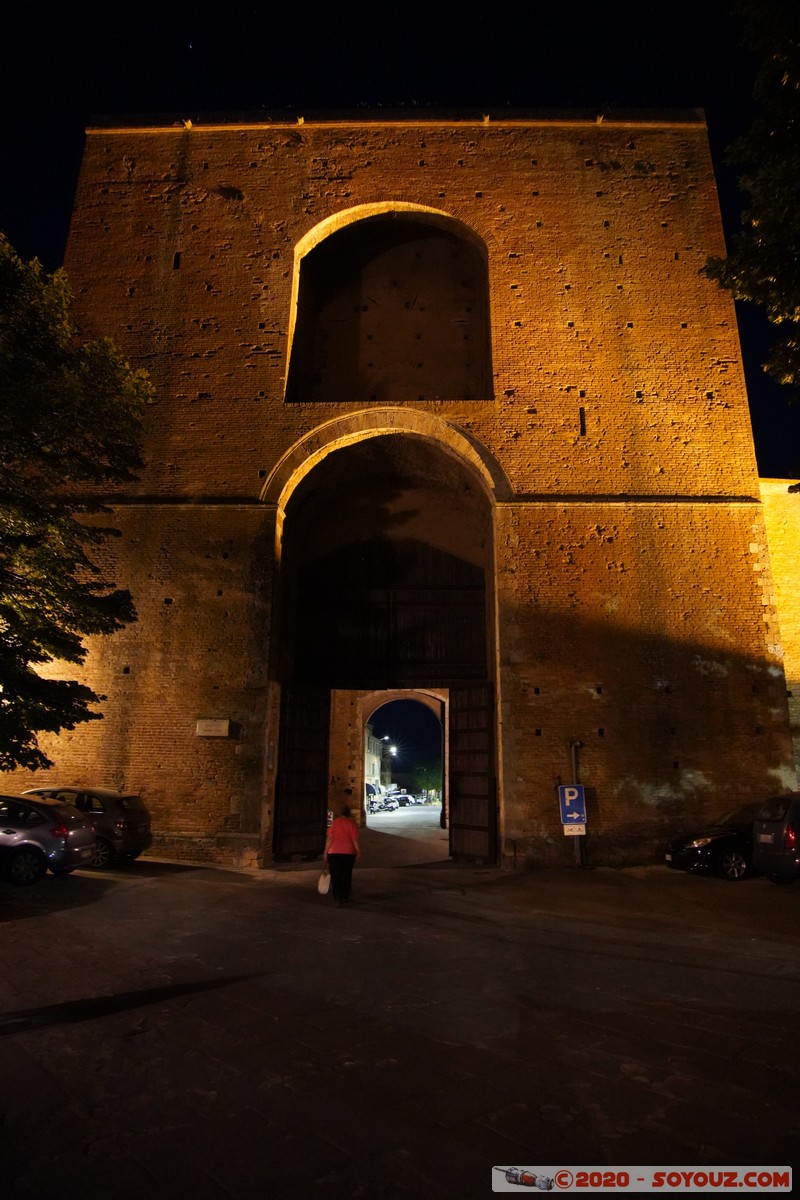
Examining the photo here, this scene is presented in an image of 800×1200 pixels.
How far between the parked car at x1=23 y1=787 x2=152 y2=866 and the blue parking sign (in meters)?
6.40

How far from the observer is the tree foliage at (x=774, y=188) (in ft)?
21.6

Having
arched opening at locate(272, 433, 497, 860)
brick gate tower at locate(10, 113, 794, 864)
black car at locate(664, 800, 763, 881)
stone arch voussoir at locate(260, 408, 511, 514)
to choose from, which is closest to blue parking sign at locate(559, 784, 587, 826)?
brick gate tower at locate(10, 113, 794, 864)

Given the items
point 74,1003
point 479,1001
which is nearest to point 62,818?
point 74,1003

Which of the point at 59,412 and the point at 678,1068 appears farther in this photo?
the point at 59,412

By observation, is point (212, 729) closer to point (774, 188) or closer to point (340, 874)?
point (340, 874)

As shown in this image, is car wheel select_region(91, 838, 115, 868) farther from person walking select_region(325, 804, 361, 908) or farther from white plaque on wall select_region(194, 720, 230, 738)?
person walking select_region(325, 804, 361, 908)

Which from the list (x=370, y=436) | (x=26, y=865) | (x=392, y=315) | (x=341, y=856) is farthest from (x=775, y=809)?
(x=392, y=315)

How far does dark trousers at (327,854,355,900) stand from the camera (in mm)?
7496

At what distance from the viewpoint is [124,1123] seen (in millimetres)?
2637

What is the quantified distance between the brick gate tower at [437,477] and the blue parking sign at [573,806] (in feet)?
1.07

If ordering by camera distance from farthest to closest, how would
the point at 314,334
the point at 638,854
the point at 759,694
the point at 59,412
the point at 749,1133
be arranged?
1. the point at 314,334
2. the point at 759,694
3. the point at 638,854
4. the point at 59,412
5. the point at 749,1133

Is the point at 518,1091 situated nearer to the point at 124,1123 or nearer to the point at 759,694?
the point at 124,1123

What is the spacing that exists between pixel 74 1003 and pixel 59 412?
21.5ft

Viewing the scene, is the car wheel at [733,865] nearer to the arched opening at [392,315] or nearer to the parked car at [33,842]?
the parked car at [33,842]
